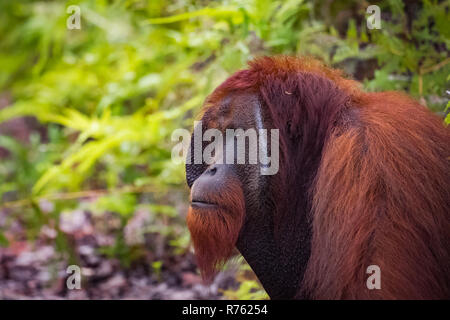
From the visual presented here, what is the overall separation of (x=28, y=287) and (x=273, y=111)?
7.98 feet

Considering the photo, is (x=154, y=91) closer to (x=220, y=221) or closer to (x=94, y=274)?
(x=94, y=274)

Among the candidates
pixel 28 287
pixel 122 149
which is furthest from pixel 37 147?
pixel 28 287

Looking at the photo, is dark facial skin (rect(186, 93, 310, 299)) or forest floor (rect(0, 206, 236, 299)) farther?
forest floor (rect(0, 206, 236, 299))

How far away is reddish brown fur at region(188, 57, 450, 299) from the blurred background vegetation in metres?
0.81

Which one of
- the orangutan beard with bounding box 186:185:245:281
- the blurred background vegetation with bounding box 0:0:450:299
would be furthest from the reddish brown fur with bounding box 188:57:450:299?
the blurred background vegetation with bounding box 0:0:450:299

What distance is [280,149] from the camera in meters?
2.16

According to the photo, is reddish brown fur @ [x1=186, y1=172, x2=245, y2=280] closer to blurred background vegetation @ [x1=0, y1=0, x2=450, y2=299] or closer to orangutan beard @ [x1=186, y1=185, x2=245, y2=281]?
orangutan beard @ [x1=186, y1=185, x2=245, y2=281]

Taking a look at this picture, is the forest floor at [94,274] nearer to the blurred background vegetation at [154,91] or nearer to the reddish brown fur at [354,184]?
the blurred background vegetation at [154,91]

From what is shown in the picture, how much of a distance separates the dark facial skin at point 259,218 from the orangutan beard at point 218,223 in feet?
0.11

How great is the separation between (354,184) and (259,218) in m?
0.45

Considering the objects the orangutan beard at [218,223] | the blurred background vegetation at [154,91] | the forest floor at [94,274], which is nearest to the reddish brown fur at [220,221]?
the orangutan beard at [218,223]

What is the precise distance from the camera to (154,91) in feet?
17.6

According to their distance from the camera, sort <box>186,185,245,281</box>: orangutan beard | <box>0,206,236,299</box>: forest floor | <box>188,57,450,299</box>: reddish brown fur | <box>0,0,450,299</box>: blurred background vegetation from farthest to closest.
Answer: <box>0,206,236,299</box>: forest floor < <box>0,0,450,299</box>: blurred background vegetation < <box>186,185,245,281</box>: orangutan beard < <box>188,57,450,299</box>: reddish brown fur

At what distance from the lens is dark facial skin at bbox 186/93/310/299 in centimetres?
214
